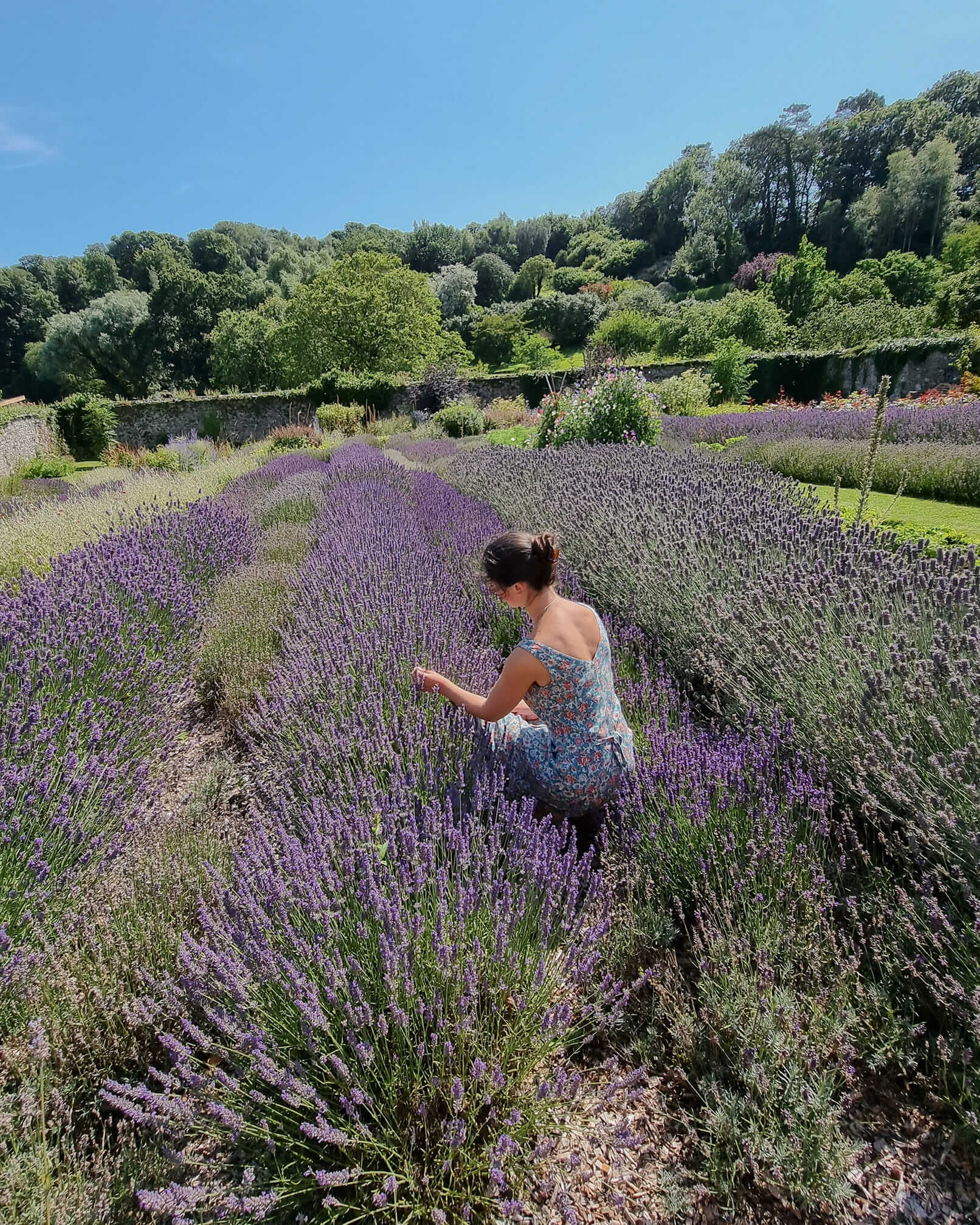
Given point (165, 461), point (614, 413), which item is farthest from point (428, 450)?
point (165, 461)

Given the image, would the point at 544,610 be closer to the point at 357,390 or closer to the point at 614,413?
the point at 614,413

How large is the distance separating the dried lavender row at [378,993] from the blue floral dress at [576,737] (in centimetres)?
19

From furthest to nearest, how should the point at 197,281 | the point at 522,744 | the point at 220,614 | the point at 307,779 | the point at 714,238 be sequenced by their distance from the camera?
the point at 714,238 → the point at 197,281 → the point at 220,614 → the point at 522,744 → the point at 307,779

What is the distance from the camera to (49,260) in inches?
2163

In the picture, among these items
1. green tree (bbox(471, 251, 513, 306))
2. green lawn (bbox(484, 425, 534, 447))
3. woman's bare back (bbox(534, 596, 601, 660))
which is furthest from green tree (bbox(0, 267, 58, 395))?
woman's bare back (bbox(534, 596, 601, 660))

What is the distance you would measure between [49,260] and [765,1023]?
75.7m

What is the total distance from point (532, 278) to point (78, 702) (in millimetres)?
62131

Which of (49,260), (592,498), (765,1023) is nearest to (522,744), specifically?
(765,1023)

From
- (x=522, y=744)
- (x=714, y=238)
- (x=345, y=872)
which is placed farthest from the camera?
(x=714, y=238)

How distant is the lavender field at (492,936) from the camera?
1062 mm

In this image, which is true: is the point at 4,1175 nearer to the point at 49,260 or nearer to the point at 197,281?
the point at 197,281

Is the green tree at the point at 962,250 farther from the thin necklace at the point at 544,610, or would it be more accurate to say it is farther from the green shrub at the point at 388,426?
the thin necklace at the point at 544,610

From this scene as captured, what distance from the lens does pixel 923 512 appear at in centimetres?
582

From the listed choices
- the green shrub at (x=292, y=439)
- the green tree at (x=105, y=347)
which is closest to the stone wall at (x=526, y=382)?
the green shrub at (x=292, y=439)
